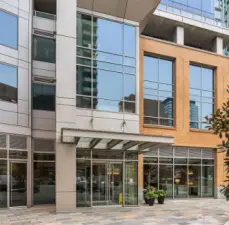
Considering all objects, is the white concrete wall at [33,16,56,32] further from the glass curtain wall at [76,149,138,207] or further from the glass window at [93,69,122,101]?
the glass curtain wall at [76,149,138,207]

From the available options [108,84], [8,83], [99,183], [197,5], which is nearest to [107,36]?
[108,84]

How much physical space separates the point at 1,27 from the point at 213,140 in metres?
15.6

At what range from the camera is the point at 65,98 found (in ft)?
49.1

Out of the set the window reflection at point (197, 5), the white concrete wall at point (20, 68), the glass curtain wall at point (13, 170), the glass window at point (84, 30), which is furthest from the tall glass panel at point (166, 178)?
the window reflection at point (197, 5)

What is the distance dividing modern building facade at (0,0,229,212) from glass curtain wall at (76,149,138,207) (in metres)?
0.05

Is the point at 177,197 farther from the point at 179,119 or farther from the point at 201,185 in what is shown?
the point at 179,119

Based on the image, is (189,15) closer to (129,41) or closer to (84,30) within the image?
(129,41)

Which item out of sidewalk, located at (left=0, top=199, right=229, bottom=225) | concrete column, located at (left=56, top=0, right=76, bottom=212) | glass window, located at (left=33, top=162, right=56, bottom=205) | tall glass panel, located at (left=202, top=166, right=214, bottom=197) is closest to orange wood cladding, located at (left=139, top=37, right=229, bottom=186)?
tall glass panel, located at (left=202, top=166, right=214, bottom=197)

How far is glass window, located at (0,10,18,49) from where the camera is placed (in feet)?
51.0

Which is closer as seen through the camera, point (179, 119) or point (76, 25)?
point (76, 25)

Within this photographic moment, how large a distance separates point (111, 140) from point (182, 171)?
8.27 metres

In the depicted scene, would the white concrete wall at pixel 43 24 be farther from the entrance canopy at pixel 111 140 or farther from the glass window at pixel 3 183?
the glass window at pixel 3 183

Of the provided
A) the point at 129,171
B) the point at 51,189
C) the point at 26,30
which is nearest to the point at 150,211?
the point at 129,171

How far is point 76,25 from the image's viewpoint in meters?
16.1
